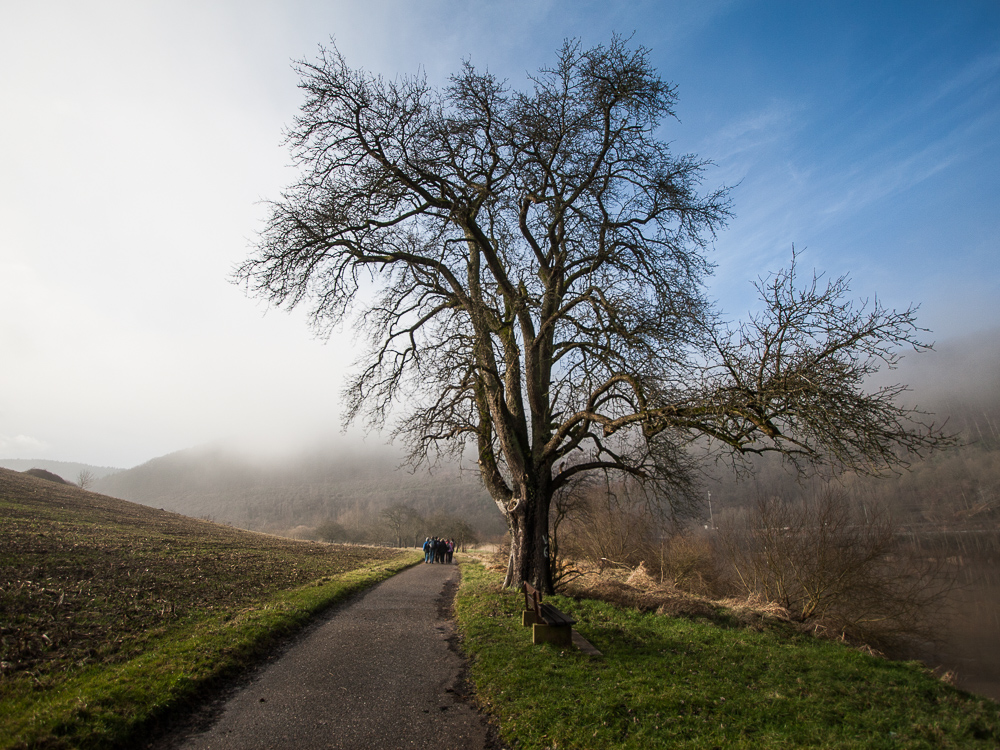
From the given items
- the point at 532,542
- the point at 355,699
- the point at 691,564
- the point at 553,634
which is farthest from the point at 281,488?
the point at 355,699

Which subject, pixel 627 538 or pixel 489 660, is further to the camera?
pixel 627 538

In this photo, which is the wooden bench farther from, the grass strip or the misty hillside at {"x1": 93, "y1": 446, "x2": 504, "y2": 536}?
the misty hillside at {"x1": 93, "y1": 446, "x2": 504, "y2": 536}

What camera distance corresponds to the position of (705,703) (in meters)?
5.20

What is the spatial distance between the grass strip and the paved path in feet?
1.57

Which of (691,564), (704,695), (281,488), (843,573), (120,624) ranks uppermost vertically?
(843,573)

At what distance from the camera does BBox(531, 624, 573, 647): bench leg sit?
23.8ft

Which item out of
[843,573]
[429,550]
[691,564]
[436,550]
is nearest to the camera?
[843,573]

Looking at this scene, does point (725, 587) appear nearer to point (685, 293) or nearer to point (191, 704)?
point (685, 293)

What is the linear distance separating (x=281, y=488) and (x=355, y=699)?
571ft

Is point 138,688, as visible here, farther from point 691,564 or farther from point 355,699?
point 691,564

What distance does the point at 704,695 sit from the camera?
5.41 meters

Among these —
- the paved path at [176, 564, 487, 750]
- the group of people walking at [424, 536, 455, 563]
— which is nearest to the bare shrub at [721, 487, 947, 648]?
the paved path at [176, 564, 487, 750]

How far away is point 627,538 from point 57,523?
23456 mm

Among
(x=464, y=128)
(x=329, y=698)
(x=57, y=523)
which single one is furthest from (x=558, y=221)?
(x=57, y=523)
